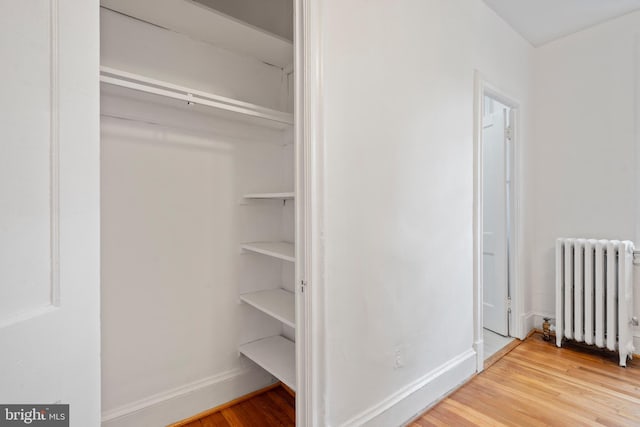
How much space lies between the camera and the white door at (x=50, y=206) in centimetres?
57

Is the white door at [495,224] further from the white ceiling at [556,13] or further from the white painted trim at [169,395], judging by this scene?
the white painted trim at [169,395]

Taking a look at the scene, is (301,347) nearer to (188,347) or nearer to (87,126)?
(188,347)

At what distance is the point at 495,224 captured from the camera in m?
2.88

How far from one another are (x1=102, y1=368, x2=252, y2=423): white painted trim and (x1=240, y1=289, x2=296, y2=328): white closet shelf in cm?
44

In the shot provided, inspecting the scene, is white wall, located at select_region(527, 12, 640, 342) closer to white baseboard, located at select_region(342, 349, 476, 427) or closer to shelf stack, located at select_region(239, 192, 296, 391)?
white baseboard, located at select_region(342, 349, 476, 427)

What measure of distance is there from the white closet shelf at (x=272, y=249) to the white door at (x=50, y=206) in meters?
0.89

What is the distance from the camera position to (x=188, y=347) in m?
1.72

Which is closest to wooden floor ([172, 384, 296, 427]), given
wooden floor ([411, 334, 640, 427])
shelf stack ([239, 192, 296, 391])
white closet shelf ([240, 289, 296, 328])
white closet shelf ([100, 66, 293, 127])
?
shelf stack ([239, 192, 296, 391])

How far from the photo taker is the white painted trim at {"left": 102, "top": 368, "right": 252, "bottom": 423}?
1491 mm

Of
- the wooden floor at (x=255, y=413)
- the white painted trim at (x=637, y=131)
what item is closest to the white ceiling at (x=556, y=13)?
the white painted trim at (x=637, y=131)

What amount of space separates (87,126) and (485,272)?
128 inches

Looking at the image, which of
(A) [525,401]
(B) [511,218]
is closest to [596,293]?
(B) [511,218]

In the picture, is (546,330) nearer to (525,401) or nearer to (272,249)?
(525,401)

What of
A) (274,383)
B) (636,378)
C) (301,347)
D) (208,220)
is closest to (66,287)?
(301,347)
